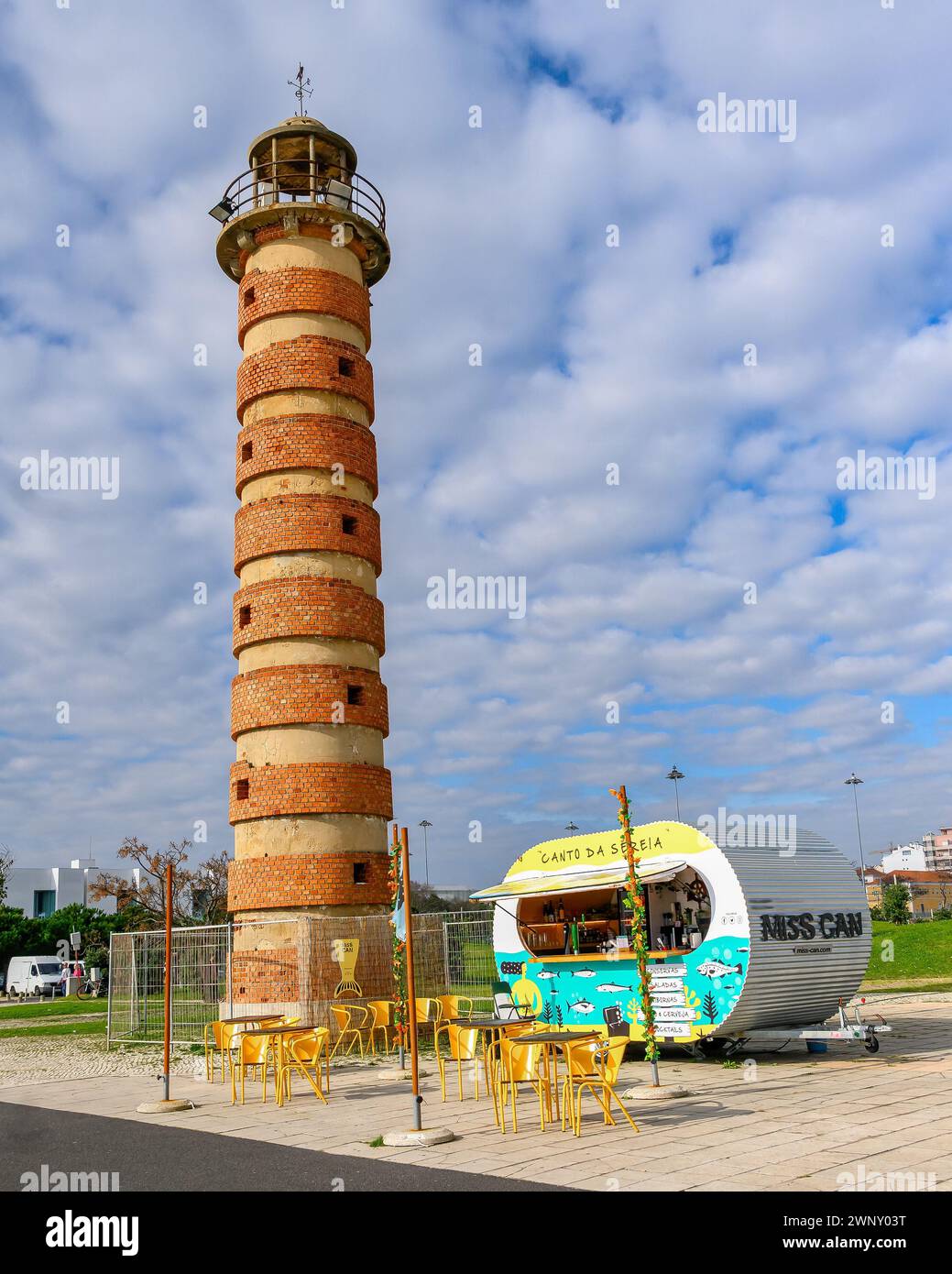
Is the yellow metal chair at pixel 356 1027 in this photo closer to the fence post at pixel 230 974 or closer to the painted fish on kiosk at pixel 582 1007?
the fence post at pixel 230 974

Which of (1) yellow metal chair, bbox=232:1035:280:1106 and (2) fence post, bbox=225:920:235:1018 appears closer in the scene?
(1) yellow metal chair, bbox=232:1035:280:1106

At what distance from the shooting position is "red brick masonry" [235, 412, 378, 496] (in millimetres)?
22625

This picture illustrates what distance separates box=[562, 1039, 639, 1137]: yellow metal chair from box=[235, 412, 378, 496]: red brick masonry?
48.3 feet

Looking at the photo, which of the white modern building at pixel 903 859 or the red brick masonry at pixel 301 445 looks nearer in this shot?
the red brick masonry at pixel 301 445

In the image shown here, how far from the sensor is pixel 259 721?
855 inches

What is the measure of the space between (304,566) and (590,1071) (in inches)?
550

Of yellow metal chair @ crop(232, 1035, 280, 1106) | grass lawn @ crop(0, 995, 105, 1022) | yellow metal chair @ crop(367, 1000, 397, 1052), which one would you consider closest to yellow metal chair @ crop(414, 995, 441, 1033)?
yellow metal chair @ crop(367, 1000, 397, 1052)

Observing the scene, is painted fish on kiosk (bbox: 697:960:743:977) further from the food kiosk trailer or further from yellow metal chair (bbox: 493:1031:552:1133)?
yellow metal chair (bbox: 493:1031:552:1133)

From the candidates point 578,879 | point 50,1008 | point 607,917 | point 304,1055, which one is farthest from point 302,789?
point 50,1008

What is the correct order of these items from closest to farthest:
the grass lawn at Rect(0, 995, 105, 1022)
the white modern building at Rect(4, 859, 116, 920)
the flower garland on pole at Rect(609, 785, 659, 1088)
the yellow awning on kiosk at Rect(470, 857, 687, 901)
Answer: the flower garland on pole at Rect(609, 785, 659, 1088) → the yellow awning on kiosk at Rect(470, 857, 687, 901) → the grass lawn at Rect(0, 995, 105, 1022) → the white modern building at Rect(4, 859, 116, 920)

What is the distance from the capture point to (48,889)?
85.2 m

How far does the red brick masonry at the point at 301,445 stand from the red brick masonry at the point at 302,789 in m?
6.33

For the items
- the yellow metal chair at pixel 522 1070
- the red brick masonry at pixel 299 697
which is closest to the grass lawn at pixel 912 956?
the red brick masonry at pixel 299 697

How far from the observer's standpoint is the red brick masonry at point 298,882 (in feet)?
68.4
